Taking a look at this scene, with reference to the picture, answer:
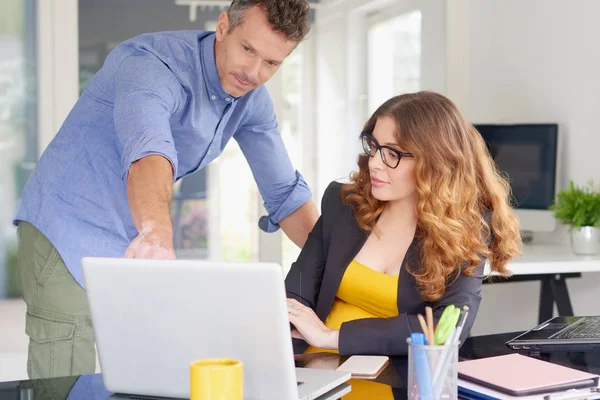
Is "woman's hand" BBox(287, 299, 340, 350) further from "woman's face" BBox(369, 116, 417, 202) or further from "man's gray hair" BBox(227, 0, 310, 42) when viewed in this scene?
"man's gray hair" BBox(227, 0, 310, 42)

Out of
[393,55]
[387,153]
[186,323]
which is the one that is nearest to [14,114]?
[393,55]

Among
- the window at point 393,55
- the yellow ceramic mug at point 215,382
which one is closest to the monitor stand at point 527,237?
the window at point 393,55

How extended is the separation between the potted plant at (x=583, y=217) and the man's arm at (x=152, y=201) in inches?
81.9

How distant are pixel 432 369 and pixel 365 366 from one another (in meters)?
0.38

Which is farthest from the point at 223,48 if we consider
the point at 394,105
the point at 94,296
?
the point at 94,296

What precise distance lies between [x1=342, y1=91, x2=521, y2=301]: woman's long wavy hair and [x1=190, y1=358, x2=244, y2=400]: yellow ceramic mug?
34.0 inches

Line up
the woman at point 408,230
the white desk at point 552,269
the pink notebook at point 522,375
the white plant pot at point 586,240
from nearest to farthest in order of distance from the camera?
the pink notebook at point 522,375 → the woman at point 408,230 → the white desk at point 552,269 → the white plant pot at point 586,240

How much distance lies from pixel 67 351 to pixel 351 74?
9.38 feet

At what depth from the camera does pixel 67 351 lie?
1.86 metres

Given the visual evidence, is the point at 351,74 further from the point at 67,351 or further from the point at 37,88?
the point at 67,351

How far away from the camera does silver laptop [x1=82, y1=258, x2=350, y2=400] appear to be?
3.61 feet

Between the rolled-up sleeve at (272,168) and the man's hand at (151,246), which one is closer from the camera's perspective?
the man's hand at (151,246)

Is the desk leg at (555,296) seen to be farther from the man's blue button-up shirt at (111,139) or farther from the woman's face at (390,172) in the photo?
the man's blue button-up shirt at (111,139)

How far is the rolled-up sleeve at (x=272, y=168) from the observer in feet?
7.55
